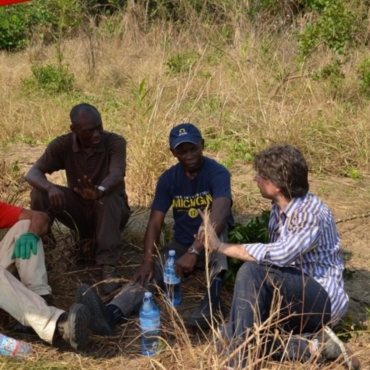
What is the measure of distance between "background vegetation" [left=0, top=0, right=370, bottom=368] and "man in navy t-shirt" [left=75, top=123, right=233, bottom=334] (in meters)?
0.84

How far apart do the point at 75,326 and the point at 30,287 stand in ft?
1.76

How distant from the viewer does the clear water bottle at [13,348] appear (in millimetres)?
3812

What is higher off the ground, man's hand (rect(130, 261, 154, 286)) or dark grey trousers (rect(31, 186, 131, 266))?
dark grey trousers (rect(31, 186, 131, 266))

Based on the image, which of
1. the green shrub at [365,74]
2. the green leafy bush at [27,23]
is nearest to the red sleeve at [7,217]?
the green shrub at [365,74]

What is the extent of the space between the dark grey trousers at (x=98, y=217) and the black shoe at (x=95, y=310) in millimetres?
731

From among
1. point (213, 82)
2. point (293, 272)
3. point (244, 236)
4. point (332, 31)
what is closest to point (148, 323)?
point (293, 272)

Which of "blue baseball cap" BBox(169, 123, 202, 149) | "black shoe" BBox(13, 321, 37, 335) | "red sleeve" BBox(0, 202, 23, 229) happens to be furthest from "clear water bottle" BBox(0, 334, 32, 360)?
"blue baseball cap" BBox(169, 123, 202, 149)

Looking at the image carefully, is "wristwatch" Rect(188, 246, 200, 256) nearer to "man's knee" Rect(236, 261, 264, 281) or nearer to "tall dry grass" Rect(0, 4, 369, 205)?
"man's knee" Rect(236, 261, 264, 281)

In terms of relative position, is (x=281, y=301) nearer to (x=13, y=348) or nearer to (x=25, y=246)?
(x=13, y=348)

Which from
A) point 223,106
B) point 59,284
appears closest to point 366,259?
point 59,284

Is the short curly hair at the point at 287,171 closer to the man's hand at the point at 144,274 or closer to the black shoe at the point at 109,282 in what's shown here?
the man's hand at the point at 144,274

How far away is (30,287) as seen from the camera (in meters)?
4.17

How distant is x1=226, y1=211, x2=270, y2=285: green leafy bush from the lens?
4.58 metres

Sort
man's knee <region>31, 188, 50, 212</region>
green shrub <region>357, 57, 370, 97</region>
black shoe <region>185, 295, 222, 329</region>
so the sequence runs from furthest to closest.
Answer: green shrub <region>357, 57, 370, 97</region>, man's knee <region>31, 188, 50, 212</region>, black shoe <region>185, 295, 222, 329</region>
